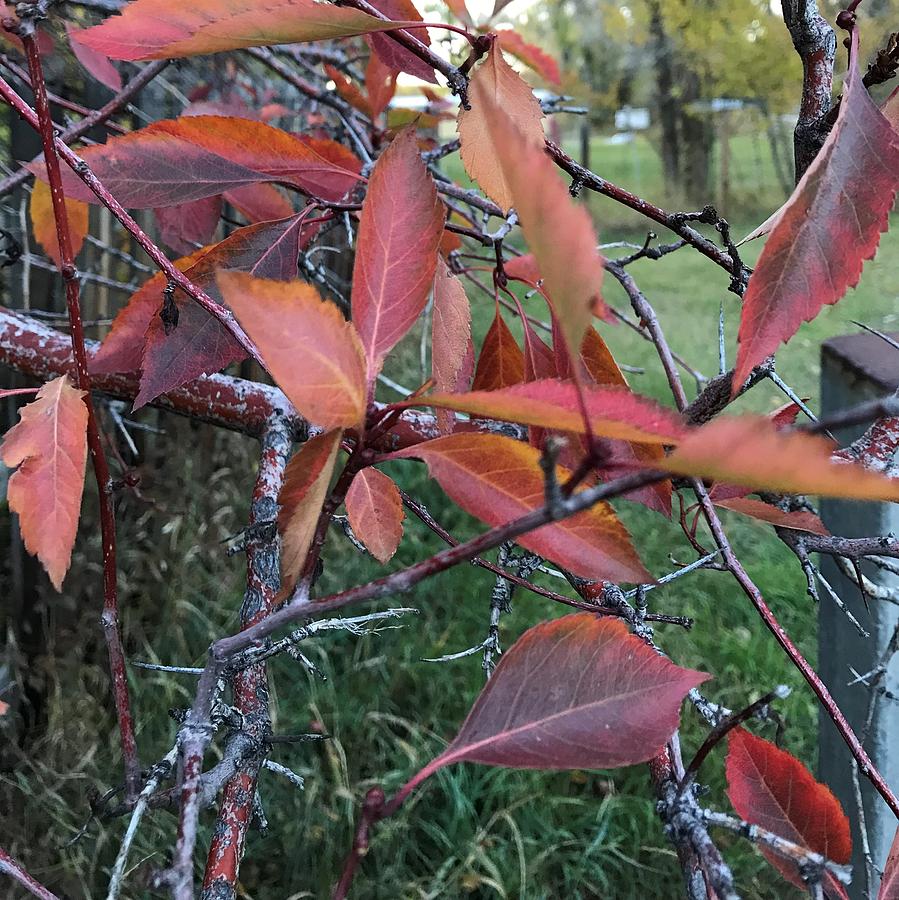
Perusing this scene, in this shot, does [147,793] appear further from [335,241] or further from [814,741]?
[335,241]

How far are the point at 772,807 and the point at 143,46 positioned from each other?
0.39 meters

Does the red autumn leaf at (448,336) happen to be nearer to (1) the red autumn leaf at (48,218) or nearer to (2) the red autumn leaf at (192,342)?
(2) the red autumn leaf at (192,342)

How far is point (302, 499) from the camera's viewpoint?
0.70 feet

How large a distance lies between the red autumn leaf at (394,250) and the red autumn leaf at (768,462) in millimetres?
126

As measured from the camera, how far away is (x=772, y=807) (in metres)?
0.29

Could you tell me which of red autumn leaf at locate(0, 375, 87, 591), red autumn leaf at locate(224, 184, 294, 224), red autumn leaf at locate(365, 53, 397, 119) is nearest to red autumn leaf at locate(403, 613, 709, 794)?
red autumn leaf at locate(0, 375, 87, 591)

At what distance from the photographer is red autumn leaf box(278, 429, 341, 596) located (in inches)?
8.3

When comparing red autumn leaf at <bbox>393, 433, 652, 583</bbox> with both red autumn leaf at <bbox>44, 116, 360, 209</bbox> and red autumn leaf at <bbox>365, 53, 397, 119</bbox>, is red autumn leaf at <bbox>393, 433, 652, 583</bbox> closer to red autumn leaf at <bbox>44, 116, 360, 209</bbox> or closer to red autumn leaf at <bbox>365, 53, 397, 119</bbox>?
red autumn leaf at <bbox>44, 116, 360, 209</bbox>

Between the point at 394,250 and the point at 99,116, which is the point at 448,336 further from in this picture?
the point at 99,116

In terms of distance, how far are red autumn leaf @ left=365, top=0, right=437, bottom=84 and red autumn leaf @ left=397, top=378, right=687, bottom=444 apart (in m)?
0.26


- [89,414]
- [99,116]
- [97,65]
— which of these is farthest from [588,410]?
[97,65]

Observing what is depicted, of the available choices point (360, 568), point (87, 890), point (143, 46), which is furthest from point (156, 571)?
point (143, 46)

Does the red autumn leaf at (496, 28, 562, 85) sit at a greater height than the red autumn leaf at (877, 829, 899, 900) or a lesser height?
greater

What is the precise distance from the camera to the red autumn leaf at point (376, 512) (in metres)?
0.30
